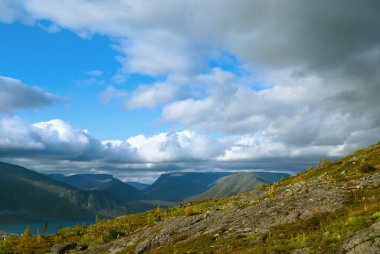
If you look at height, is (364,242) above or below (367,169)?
below

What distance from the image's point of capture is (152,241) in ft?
113

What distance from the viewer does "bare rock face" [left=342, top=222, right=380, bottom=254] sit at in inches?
732

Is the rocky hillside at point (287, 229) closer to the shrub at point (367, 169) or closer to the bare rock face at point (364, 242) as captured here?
the bare rock face at point (364, 242)

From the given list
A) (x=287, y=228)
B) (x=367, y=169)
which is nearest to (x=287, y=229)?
(x=287, y=228)

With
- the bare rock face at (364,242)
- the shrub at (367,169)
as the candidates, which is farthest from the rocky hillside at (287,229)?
the shrub at (367,169)

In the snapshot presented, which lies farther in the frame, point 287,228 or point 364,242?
point 287,228

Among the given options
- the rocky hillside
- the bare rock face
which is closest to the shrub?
the rocky hillside

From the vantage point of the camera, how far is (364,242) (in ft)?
63.0

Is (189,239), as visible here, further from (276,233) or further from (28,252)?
(28,252)

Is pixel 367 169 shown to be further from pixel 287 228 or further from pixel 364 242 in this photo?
pixel 364 242

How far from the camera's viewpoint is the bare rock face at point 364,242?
61.0ft

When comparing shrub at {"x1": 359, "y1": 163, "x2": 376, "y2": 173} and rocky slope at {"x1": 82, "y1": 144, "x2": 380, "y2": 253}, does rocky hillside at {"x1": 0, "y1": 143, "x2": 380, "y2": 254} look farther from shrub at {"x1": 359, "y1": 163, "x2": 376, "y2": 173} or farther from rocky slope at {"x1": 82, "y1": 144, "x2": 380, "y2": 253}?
shrub at {"x1": 359, "y1": 163, "x2": 376, "y2": 173}

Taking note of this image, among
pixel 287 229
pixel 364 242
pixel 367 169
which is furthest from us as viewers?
pixel 367 169

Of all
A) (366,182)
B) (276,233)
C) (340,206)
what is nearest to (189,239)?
(276,233)
